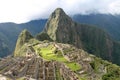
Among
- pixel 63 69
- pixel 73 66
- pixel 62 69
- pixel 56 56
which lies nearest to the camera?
pixel 62 69

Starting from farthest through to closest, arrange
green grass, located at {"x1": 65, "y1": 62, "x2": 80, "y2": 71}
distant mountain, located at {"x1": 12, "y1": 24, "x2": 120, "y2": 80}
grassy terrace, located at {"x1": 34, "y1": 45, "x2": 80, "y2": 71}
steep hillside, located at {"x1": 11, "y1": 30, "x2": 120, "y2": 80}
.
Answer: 1. grassy terrace, located at {"x1": 34, "y1": 45, "x2": 80, "y2": 71}
2. green grass, located at {"x1": 65, "y1": 62, "x2": 80, "y2": 71}
3. distant mountain, located at {"x1": 12, "y1": 24, "x2": 120, "y2": 80}
4. steep hillside, located at {"x1": 11, "y1": 30, "x2": 120, "y2": 80}

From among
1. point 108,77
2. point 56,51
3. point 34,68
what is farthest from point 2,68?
point 56,51

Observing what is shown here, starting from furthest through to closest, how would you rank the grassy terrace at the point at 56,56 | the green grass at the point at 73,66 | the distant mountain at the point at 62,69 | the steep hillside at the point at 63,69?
the grassy terrace at the point at 56,56 → the green grass at the point at 73,66 → the distant mountain at the point at 62,69 → the steep hillside at the point at 63,69

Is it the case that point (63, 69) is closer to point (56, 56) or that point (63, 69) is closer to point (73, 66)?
point (73, 66)

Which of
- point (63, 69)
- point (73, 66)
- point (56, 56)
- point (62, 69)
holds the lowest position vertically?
point (56, 56)

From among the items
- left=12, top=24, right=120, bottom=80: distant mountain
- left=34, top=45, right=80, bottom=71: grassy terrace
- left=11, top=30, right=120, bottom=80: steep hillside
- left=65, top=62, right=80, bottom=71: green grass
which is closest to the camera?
left=11, top=30, right=120, bottom=80: steep hillside

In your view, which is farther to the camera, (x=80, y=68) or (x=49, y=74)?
(x=80, y=68)

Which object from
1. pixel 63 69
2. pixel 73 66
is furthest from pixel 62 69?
pixel 73 66

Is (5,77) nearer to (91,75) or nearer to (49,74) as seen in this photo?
(49,74)

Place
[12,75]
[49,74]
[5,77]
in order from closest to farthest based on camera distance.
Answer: [5,77], [12,75], [49,74]

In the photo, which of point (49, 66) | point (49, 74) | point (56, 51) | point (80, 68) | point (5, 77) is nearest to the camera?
point (5, 77)
